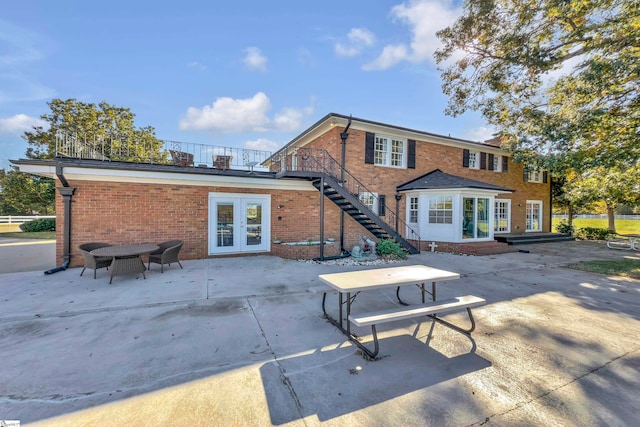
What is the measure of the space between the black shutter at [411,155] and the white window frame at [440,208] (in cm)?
205

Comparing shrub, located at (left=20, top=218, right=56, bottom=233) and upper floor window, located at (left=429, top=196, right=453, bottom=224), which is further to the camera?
shrub, located at (left=20, top=218, right=56, bottom=233)

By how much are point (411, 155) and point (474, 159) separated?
521 centimetres

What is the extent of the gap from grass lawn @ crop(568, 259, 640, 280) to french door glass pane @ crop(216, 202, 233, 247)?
1219 cm

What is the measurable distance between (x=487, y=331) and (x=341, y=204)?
7313 millimetres

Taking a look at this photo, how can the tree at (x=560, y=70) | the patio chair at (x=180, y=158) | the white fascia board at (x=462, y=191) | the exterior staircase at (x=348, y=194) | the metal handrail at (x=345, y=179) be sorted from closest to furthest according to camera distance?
the tree at (x=560, y=70) < the exterior staircase at (x=348, y=194) < the patio chair at (x=180, y=158) < the metal handrail at (x=345, y=179) < the white fascia board at (x=462, y=191)

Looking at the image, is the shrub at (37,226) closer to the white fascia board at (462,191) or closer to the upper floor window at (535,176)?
the white fascia board at (462,191)

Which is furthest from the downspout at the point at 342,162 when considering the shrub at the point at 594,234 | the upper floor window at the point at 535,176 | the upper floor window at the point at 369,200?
the shrub at the point at 594,234

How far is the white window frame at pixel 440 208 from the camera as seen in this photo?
11492 mm

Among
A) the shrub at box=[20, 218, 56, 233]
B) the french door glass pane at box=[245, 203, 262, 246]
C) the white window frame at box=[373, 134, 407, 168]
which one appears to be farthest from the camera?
the shrub at box=[20, 218, 56, 233]

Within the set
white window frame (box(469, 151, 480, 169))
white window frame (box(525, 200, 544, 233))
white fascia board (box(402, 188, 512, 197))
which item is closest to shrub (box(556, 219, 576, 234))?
white window frame (box(525, 200, 544, 233))

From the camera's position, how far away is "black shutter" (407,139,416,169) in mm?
12820

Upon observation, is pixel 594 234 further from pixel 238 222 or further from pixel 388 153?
pixel 238 222

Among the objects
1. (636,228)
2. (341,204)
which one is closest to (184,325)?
(341,204)

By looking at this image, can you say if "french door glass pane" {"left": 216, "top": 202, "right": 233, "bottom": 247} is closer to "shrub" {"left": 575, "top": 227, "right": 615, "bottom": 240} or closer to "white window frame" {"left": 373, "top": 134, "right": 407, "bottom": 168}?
"white window frame" {"left": 373, "top": 134, "right": 407, "bottom": 168}
